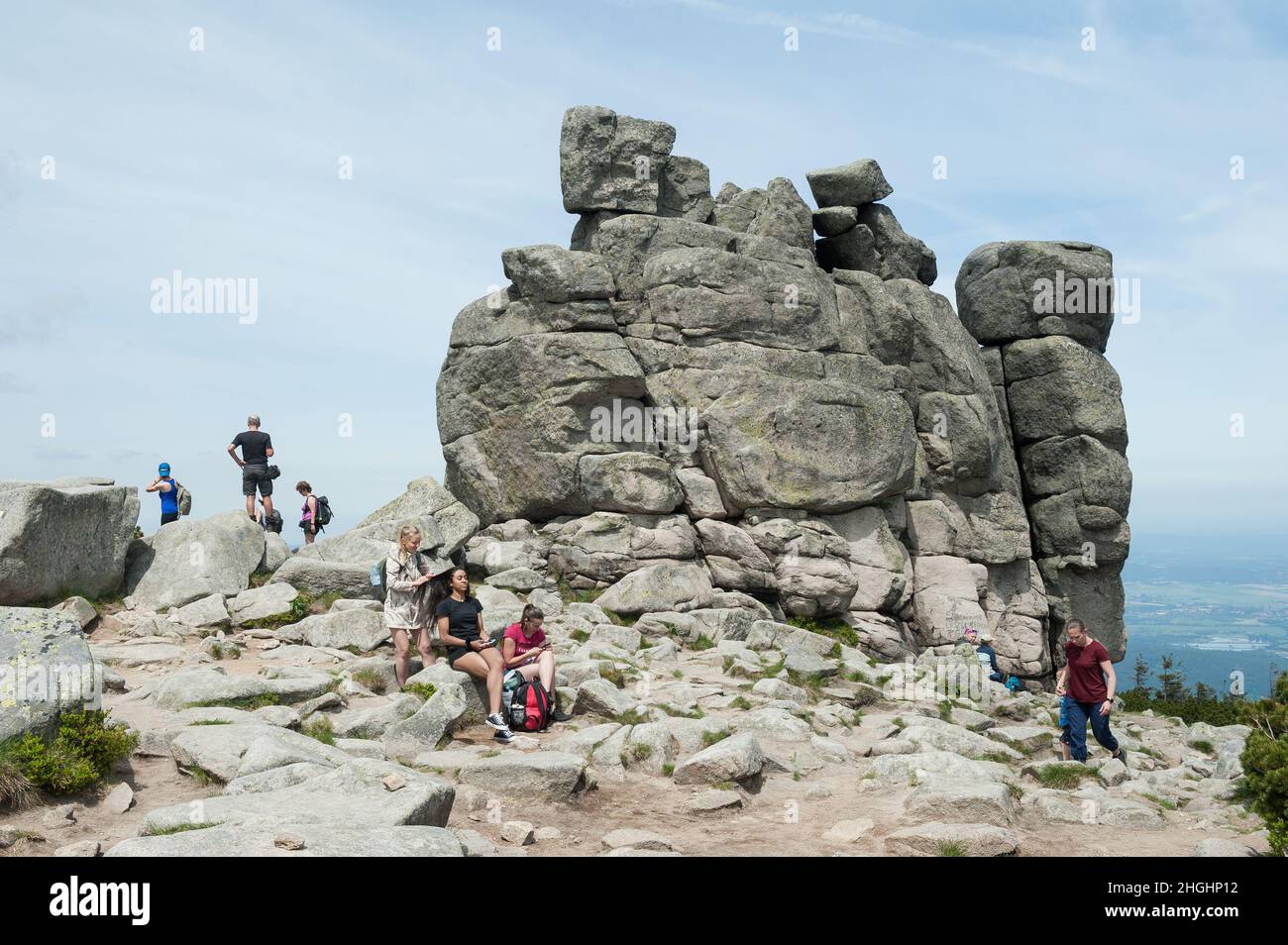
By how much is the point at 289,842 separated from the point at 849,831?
24.4ft

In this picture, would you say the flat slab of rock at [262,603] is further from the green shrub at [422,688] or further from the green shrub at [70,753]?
the green shrub at [70,753]

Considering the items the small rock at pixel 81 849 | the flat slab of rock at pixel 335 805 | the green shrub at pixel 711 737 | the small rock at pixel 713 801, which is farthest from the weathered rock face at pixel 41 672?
the green shrub at pixel 711 737

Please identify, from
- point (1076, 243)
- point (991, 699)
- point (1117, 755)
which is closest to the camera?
point (1117, 755)

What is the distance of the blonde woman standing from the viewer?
68.3 feet

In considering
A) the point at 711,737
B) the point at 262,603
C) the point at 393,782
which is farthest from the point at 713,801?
the point at 262,603

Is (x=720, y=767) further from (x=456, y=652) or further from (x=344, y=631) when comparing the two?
(x=344, y=631)

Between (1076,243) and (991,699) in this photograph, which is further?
(1076,243)

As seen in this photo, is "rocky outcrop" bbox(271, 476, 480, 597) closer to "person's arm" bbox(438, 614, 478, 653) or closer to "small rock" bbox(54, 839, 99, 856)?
"person's arm" bbox(438, 614, 478, 653)

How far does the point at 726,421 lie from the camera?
32938 millimetres

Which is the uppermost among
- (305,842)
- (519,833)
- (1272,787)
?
(305,842)

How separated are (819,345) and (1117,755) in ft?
60.0

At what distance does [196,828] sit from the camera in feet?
37.7
